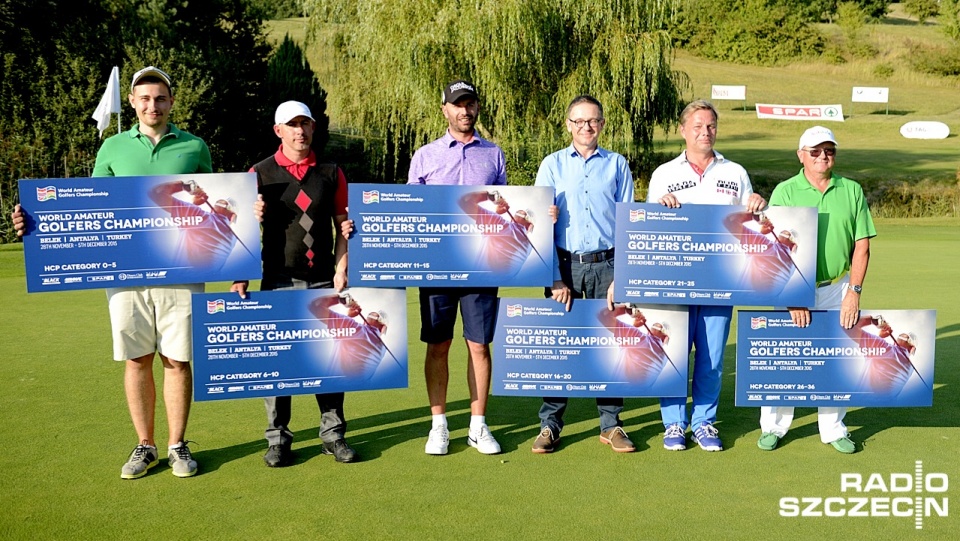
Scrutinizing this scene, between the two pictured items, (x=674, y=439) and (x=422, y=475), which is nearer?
(x=422, y=475)

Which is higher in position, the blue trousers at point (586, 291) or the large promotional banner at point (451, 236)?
the large promotional banner at point (451, 236)

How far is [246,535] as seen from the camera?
156 inches

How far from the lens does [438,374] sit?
5.30 metres

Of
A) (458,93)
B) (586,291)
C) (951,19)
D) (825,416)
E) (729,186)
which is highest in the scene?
(951,19)

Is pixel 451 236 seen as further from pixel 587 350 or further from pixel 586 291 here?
pixel 587 350

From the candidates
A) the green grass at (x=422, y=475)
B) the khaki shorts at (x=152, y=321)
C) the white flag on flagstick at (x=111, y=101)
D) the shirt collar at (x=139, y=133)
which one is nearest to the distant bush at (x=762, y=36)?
the white flag on flagstick at (x=111, y=101)

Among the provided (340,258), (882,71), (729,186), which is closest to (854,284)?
(729,186)

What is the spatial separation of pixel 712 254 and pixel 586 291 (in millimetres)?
698

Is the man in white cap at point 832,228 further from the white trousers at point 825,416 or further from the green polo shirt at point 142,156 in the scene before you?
the green polo shirt at point 142,156

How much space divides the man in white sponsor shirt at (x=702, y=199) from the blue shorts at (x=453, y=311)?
1027mm

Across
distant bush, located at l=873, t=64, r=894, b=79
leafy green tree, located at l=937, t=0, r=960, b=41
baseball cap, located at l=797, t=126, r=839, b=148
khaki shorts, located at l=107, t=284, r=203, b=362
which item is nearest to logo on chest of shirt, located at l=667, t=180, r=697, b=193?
baseball cap, located at l=797, t=126, r=839, b=148

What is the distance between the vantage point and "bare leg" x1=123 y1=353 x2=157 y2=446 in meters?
4.90

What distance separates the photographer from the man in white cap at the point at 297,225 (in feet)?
16.1

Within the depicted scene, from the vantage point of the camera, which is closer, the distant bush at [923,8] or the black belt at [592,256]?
the black belt at [592,256]
